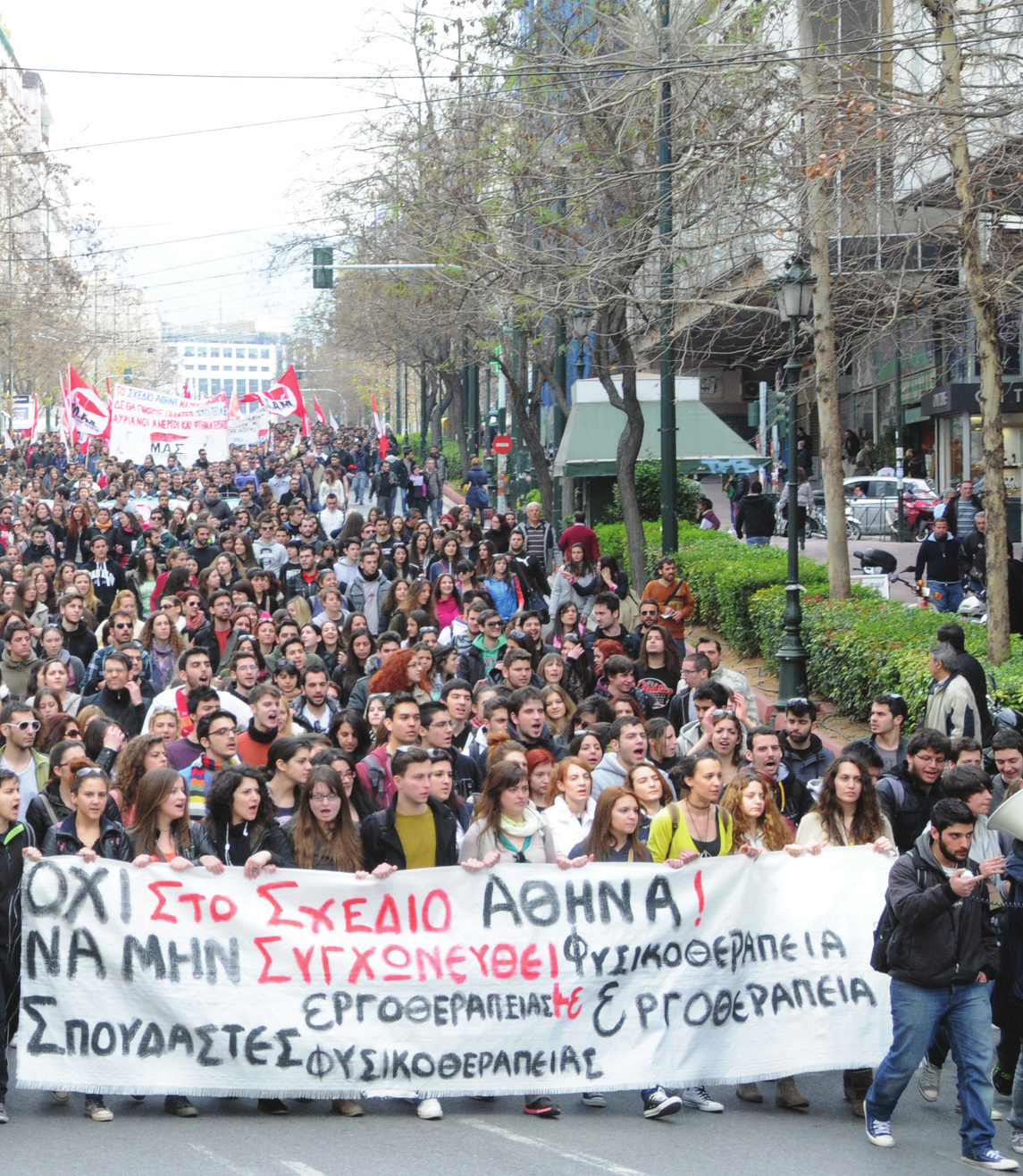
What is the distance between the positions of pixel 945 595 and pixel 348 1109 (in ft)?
40.9

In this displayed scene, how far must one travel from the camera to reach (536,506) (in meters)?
19.5

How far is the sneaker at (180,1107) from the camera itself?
6883 millimetres

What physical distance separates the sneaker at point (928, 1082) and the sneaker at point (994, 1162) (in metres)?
0.88

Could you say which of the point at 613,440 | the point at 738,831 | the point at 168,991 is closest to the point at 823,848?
the point at 738,831

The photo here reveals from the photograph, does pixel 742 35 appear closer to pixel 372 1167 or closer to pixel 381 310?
pixel 372 1167

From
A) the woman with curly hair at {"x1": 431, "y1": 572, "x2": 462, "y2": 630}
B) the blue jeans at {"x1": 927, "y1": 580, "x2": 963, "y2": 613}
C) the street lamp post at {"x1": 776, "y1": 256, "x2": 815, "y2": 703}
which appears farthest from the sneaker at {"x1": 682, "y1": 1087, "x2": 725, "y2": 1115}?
the blue jeans at {"x1": 927, "y1": 580, "x2": 963, "y2": 613}

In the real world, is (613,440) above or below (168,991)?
above

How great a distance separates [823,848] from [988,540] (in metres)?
6.60

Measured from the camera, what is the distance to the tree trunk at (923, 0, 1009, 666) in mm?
12836

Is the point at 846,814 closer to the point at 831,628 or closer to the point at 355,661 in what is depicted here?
the point at 355,661

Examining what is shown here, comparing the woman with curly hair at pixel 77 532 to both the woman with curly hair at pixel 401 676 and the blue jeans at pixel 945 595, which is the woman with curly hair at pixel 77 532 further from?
the woman with curly hair at pixel 401 676

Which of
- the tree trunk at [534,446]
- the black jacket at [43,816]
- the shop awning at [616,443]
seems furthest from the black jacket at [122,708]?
the tree trunk at [534,446]

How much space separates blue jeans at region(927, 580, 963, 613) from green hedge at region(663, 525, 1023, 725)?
69 centimetres

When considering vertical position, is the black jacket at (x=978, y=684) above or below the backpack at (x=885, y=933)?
above
